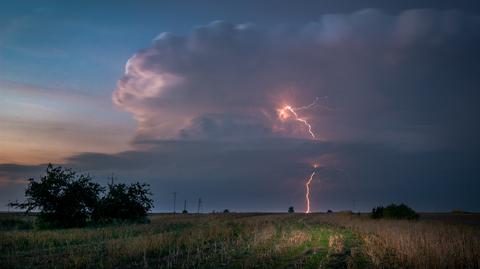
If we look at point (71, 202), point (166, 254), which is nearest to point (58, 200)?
point (71, 202)

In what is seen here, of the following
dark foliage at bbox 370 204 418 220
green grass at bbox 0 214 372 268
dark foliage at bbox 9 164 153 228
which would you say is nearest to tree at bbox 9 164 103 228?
dark foliage at bbox 9 164 153 228

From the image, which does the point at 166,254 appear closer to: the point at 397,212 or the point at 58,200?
the point at 58,200

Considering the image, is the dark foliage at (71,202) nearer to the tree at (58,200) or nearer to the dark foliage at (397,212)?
the tree at (58,200)

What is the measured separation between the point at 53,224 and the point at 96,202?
198 inches

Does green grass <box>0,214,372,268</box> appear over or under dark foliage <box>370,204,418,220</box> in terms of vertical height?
under

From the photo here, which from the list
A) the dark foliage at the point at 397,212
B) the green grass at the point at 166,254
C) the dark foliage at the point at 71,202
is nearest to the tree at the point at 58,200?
the dark foliage at the point at 71,202

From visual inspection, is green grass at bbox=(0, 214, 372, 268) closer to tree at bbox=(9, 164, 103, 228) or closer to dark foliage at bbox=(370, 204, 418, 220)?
tree at bbox=(9, 164, 103, 228)

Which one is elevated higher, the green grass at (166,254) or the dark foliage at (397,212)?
the dark foliage at (397,212)

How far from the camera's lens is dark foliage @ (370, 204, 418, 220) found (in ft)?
196

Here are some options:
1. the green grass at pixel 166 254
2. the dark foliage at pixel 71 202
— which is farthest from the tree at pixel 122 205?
the green grass at pixel 166 254

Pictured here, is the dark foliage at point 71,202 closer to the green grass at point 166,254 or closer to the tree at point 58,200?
the tree at point 58,200

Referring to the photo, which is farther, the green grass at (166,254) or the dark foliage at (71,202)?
the dark foliage at (71,202)

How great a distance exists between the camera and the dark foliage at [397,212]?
59706 mm

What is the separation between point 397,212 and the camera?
60.8 meters
